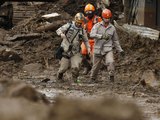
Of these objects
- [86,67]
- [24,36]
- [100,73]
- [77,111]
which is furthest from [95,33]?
[77,111]

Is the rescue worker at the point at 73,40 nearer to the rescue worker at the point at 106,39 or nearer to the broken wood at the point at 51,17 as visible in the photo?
the rescue worker at the point at 106,39

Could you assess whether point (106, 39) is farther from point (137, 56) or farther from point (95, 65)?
point (137, 56)

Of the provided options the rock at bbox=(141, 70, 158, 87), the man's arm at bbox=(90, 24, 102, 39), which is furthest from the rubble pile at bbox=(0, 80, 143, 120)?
the man's arm at bbox=(90, 24, 102, 39)

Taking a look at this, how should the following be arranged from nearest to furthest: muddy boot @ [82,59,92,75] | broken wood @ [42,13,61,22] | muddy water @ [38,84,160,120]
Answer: muddy water @ [38,84,160,120] → muddy boot @ [82,59,92,75] → broken wood @ [42,13,61,22]

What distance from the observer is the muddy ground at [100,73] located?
11.7m

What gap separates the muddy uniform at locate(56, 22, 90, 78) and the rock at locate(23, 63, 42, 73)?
11.8ft

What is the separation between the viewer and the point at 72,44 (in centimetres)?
1368

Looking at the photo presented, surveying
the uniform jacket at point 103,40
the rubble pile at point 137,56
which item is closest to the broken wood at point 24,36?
the rubble pile at point 137,56

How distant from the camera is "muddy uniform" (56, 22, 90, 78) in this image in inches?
533

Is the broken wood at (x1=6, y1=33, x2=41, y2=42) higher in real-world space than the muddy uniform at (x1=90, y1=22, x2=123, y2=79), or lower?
lower

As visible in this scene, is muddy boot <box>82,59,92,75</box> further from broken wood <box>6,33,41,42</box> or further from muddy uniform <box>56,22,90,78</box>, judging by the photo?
broken wood <box>6,33,41,42</box>

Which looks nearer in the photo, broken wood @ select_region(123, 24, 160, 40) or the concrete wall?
broken wood @ select_region(123, 24, 160, 40)

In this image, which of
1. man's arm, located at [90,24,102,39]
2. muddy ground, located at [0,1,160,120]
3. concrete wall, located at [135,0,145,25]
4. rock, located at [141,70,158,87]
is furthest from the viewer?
concrete wall, located at [135,0,145,25]

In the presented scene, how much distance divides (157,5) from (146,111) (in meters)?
10.5
